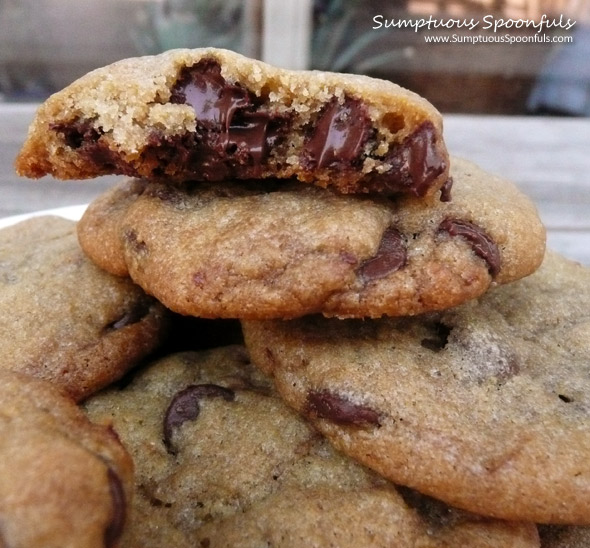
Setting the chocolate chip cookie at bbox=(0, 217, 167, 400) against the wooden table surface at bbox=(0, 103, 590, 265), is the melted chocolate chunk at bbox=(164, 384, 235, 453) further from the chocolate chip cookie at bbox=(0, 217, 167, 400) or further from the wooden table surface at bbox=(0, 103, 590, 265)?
the wooden table surface at bbox=(0, 103, 590, 265)

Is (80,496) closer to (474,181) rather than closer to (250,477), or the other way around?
(250,477)

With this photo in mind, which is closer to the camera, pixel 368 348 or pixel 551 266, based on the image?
pixel 368 348

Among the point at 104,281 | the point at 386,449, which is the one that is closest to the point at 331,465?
the point at 386,449

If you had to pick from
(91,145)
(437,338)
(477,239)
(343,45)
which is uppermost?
(91,145)

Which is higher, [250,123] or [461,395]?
[250,123]

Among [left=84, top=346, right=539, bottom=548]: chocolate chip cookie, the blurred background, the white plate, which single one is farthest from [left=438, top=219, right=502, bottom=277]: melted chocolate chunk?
the blurred background

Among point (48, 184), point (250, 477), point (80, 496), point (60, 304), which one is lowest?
point (48, 184)

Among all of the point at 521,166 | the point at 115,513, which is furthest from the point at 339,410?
the point at 521,166

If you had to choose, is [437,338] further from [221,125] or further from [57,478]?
[57,478]
